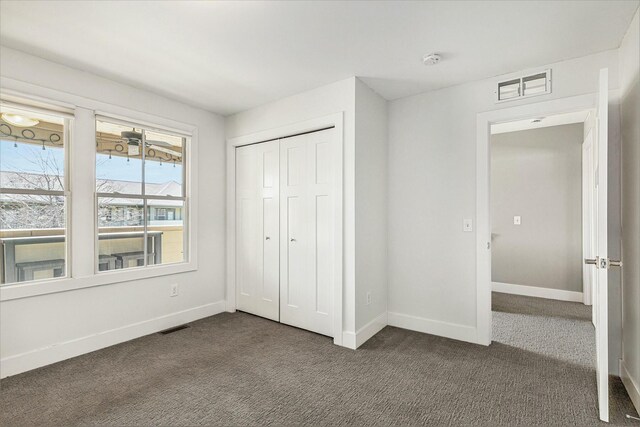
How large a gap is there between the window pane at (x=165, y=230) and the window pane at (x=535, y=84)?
364 cm

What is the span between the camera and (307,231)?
3367 millimetres

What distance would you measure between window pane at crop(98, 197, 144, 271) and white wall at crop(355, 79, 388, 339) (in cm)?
223

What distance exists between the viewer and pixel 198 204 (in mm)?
3785

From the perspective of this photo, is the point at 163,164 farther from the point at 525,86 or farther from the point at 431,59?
the point at 525,86

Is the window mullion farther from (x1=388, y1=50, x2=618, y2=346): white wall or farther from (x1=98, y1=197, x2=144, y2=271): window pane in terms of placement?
(x1=388, y1=50, x2=618, y2=346): white wall

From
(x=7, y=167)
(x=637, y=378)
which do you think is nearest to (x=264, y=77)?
A: (x=7, y=167)

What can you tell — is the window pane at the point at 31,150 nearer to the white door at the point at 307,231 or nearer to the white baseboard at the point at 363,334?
the white door at the point at 307,231

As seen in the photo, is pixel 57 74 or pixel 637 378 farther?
pixel 57 74

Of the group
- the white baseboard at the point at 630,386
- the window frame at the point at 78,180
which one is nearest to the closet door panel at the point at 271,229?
the window frame at the point at 78,180

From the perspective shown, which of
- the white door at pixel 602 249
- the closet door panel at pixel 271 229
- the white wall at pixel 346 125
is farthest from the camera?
the closet door panel at pixel 271 229

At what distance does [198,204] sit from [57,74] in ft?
5.60

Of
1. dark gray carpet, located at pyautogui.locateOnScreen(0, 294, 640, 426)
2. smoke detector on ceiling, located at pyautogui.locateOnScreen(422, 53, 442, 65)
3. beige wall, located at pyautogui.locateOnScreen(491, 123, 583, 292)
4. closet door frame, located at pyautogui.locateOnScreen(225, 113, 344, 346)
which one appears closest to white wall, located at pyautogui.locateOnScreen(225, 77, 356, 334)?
closet door frame, located at pyautogui.locateOnScreen(225, 113, 344, 346)

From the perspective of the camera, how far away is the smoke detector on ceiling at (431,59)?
2550mm

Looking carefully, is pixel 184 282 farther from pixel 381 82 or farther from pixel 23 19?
pixel 381 82
